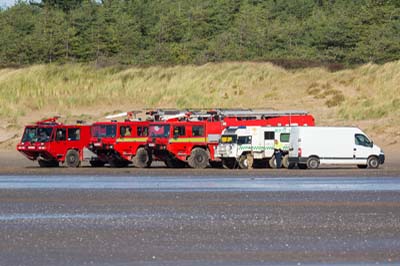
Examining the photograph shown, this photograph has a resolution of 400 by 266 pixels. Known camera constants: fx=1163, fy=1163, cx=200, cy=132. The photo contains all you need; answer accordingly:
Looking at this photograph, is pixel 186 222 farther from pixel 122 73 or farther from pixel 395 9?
pixel 395 9

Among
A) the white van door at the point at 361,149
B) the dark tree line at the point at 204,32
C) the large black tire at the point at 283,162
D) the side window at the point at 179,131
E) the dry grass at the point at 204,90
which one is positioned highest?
the dark tree line at the point at 204,32

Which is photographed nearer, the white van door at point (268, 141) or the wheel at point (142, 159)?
the white van door at point (268, 141)

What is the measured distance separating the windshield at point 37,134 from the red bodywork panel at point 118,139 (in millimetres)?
2008

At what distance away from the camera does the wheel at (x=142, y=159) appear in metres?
52.1

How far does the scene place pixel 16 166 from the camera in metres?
52.6

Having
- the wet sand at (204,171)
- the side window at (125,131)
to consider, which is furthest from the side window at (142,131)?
the wet sand at (204,171)

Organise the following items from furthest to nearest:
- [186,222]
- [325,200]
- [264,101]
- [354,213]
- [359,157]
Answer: [264,101]
[359,157]
[325,200]
[354,213]
[186,222]

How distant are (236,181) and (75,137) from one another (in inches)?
593

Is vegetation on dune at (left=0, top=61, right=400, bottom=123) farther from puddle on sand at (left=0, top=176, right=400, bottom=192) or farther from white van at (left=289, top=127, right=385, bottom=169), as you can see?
puddle on sand at (left=0, top=176, right=400, bottom=192)

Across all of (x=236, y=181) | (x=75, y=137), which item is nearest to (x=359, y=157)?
(x=236, y=181)

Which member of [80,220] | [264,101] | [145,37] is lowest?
[80,220]

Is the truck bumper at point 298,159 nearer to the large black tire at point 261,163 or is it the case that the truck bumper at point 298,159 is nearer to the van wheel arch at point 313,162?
the van wheel arch at point 313,162

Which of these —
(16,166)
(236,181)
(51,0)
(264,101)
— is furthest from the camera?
(51,0)

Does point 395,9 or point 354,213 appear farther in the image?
point 395,9
